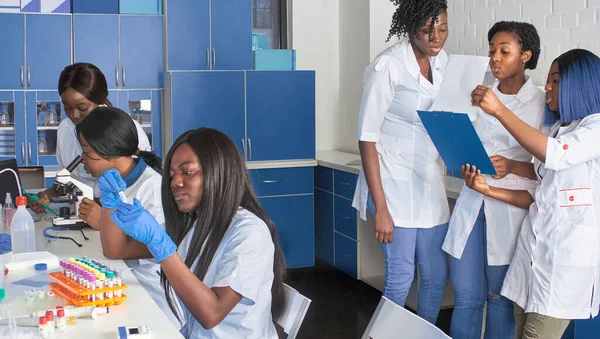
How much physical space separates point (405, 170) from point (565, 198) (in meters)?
0.74

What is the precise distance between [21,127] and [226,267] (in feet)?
12.2

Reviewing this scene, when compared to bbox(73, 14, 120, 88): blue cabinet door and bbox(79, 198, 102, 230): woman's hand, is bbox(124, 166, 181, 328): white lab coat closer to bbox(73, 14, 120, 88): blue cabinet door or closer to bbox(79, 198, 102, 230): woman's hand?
bbox(79, 198, 102, 230): woman's hand

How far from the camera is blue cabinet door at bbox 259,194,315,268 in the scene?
5.20m

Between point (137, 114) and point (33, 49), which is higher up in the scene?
point (33, 49)


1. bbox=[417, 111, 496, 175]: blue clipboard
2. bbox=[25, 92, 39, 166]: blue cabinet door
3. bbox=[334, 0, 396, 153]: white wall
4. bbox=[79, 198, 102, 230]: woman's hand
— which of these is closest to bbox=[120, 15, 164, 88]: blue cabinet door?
bbox=[25, 92, 39, 166]: blue cabinet door

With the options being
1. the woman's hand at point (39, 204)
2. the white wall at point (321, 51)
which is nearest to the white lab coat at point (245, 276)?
the woman's hand at point (39, 204)

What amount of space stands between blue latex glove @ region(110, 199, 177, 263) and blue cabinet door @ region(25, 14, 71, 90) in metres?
3.69

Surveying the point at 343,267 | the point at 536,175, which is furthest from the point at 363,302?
the point at 536,175

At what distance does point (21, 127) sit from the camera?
507 cm

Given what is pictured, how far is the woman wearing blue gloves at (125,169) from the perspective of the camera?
2.40 m

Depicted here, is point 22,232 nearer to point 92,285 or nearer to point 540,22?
point 92,285

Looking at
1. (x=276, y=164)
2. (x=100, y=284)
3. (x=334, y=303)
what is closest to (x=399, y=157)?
(x=100, y=284)

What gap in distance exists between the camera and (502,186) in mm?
2670

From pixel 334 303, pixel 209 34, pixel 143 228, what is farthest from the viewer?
pixel 209 34
